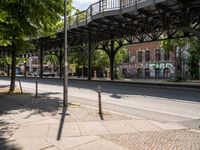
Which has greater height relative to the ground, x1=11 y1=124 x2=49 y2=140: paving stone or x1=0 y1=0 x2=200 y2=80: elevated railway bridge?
x1=0 y1=0 x2=200 y2=80: elevated railway bridge

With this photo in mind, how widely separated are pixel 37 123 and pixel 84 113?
2.31 metres

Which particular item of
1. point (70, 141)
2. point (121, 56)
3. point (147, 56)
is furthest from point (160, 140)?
point (147, 56)

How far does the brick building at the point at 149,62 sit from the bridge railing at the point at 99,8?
31.3 m

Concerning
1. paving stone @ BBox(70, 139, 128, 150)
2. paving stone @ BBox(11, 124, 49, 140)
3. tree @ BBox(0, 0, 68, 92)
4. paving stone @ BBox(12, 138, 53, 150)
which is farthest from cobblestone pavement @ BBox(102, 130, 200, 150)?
tree @ BBox(0, 0, 68, 92)

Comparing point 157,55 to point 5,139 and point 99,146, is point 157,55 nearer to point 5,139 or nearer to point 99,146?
point 5,139

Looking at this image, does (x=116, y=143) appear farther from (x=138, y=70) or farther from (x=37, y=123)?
(x=138, y=70)

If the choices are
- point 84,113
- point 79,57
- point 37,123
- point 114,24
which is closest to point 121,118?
point 84,113

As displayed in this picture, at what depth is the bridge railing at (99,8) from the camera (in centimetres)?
2955

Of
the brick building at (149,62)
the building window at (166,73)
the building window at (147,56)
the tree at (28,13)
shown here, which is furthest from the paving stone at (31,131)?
the building window at (147,56)

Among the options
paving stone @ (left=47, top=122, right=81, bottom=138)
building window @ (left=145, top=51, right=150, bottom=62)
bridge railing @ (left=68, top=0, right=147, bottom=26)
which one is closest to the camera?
paving stone @ (left=47, top=122, right=81, bottom=138)

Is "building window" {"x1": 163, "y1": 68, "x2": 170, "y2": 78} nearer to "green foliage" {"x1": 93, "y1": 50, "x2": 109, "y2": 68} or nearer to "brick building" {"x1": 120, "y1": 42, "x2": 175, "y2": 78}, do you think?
"brick building" {"x1": 120, "y1": 42, "x2": 175, "y2": 78}

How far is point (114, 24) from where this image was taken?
3481cm

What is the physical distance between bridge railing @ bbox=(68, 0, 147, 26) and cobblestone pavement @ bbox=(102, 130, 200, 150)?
20.0 m

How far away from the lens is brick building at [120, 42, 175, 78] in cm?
6825
